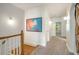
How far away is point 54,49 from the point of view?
5.17 ft

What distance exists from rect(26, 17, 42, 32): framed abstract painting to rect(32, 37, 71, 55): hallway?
1.02ft

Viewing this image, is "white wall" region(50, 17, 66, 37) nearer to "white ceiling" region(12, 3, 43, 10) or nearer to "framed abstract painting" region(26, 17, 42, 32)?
"framed abstract painting" region(26, 17, 42, 32)

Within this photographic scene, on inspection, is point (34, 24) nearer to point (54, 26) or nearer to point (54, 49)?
point (54, 26)

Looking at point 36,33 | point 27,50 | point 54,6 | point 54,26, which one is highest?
point 54,6

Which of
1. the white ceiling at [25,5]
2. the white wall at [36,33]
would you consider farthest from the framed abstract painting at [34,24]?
the white ceiling at [25,5]

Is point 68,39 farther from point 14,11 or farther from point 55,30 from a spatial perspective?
point 14,11

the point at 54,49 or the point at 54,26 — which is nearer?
the point at 54,49

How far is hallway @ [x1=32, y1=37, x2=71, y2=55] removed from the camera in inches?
59.6

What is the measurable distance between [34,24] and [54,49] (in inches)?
21.2

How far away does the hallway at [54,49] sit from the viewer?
151 centimetres

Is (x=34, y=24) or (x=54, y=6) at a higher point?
(x=54, y=6)

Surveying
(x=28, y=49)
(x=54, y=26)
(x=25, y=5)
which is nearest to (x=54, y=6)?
(x=54, y=26)

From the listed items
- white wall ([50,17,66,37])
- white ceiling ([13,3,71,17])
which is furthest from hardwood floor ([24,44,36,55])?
white ceiling ([13,3,71,17])

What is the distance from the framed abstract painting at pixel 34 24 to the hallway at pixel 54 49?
0.31 meters
